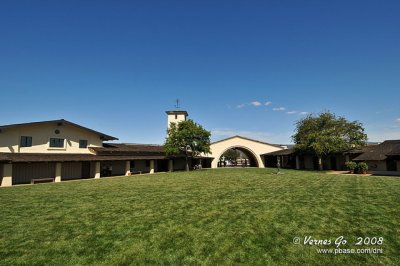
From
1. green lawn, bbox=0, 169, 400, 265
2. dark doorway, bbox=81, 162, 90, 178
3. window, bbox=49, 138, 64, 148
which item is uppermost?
window, bbox=49, 138, 64, 148

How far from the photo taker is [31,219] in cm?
1016

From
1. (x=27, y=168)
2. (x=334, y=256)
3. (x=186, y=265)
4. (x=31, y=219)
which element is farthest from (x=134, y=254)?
(x=27, y=168)

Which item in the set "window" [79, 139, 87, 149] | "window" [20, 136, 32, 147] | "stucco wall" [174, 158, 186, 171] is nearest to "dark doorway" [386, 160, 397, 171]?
"stucco wall" [174, 158, 186, 171]

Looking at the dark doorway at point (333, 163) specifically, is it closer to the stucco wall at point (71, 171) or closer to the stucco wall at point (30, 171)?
the stucco wall at point (71, 171)

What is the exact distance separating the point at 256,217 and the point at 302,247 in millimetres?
2899

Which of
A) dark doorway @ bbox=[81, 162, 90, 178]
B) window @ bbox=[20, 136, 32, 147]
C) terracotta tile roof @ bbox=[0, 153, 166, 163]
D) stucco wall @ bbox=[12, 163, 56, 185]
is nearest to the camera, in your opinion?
terracotta tile roof @ bbox=[0, 153, 166, 163]

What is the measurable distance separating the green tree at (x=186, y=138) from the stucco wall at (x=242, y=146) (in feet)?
47.0

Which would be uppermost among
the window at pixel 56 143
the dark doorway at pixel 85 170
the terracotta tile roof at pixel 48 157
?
the window at pixel 56 143

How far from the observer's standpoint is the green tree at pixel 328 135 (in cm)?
3641

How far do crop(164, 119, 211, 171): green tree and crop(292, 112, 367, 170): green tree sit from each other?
16.7 m

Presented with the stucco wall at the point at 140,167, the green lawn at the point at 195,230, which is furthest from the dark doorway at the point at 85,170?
Answer: the green lawn at the point at 195,230

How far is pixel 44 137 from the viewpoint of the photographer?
29484 millimetres

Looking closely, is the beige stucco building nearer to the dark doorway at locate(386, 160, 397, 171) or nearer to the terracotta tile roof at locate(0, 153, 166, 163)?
the terracotta tile roof at locate(0, 153, 166, 163)

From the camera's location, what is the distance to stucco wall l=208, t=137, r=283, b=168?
5903cm
